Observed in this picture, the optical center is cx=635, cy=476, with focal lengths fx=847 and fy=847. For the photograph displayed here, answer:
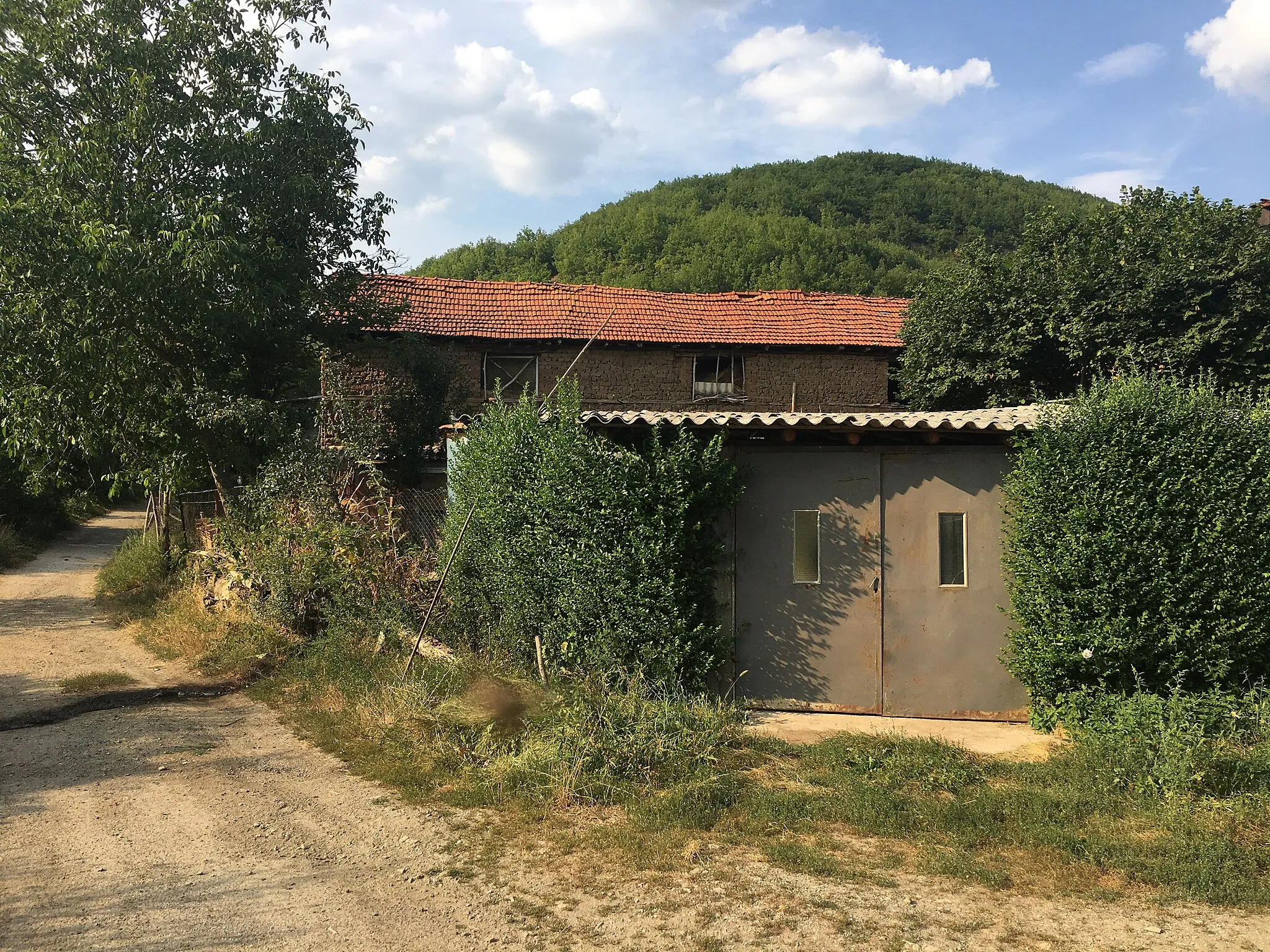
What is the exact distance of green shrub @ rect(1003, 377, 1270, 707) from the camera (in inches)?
254

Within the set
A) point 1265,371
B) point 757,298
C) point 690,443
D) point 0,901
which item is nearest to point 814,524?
point 690,443

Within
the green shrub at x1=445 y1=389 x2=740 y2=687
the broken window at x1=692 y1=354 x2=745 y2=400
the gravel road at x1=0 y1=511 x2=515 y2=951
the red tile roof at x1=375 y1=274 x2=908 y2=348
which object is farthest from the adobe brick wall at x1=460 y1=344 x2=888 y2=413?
the gravel road at x1=0 y1=511 x2=515 y2=951

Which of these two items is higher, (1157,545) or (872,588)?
(1157,545)

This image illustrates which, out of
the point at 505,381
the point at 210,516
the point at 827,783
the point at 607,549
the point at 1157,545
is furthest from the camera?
the point at 505,381

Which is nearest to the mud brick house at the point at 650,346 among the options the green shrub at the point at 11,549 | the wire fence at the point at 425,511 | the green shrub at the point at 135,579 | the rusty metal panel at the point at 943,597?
the wire fence at the point at 425,511

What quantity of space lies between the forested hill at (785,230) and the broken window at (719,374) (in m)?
17.3

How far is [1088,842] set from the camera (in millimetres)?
4805

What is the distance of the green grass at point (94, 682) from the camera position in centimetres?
858

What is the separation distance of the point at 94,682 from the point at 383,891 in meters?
6.14

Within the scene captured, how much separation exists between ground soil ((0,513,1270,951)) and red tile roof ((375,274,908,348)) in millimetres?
13111

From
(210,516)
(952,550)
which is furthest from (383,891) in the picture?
(210,516)

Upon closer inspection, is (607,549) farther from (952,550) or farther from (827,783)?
(952,550)

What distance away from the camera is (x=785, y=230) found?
45.8 meters

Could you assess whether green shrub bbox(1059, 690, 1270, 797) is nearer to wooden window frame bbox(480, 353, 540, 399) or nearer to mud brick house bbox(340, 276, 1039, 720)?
mud brick house bbox(340, 276, 1039, 720)
